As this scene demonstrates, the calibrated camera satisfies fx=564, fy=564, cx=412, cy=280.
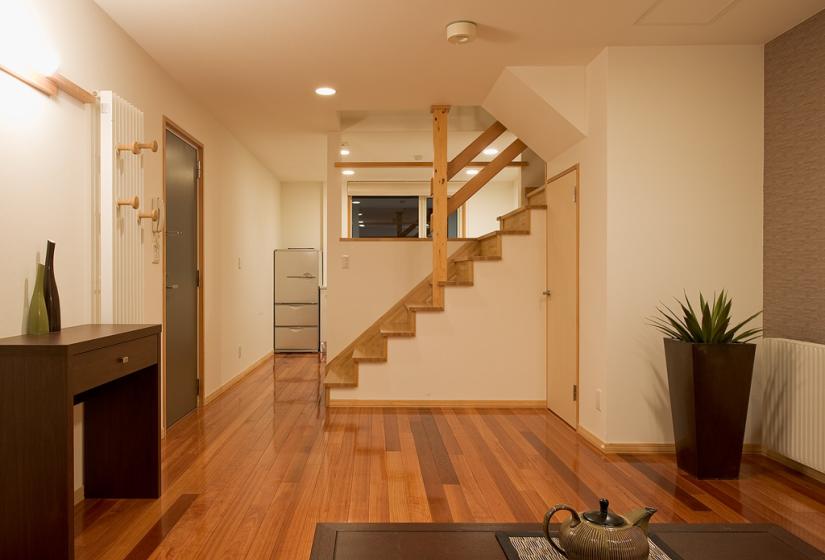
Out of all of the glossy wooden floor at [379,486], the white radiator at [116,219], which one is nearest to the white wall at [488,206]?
the glossy wooden floor at [379,486]

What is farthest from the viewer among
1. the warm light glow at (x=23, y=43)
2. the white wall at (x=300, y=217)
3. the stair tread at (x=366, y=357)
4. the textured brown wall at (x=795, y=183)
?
the white wall at (x=300, y=217)

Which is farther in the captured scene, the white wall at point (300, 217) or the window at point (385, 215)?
the white wall at point (300, 217)

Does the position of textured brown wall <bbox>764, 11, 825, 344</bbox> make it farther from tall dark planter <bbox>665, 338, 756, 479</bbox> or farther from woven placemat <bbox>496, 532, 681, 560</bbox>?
woven placemat <bbox>496, 532, 681, 560</bbox>

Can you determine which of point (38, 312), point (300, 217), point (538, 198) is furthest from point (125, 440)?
point (300, 217)

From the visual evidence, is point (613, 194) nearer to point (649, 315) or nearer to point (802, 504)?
point (649, 315)

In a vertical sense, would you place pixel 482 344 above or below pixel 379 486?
above

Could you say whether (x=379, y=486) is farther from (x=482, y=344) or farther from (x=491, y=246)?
(x=491, y=246)

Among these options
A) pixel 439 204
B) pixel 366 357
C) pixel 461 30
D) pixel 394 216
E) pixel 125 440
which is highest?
pixel 461 30

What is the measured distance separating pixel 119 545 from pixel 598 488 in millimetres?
2203

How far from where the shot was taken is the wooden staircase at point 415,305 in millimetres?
4730

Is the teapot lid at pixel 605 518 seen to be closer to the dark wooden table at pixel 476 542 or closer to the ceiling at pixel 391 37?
the dark wooden table at pixel 476 542

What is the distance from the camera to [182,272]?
4293 millimetres

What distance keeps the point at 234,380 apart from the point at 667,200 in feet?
14.2

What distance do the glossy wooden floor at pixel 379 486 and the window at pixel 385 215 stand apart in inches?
135
